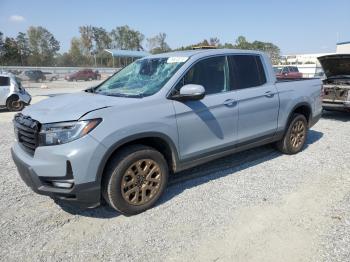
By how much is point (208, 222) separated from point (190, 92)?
4.93 ft

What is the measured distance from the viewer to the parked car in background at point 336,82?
9062mm

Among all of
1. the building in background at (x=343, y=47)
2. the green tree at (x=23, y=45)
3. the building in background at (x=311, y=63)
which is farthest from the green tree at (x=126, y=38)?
the building in background at (x=343, y=47)

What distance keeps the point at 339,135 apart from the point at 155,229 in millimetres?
5909

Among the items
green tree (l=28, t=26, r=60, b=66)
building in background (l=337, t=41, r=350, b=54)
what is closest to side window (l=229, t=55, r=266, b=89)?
building in background (l=337, t=41, r=350, b=54)

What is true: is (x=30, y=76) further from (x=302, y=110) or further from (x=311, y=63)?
(x=302, y=110)

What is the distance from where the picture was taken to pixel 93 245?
325cm

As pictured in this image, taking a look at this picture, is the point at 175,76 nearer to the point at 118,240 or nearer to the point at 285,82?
the point at 118,240

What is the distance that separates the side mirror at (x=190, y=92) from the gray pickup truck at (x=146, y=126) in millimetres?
12

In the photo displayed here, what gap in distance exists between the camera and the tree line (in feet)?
216

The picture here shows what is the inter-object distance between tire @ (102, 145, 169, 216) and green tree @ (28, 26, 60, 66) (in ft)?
244

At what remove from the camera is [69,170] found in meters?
3.30

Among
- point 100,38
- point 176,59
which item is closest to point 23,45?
point 100,38

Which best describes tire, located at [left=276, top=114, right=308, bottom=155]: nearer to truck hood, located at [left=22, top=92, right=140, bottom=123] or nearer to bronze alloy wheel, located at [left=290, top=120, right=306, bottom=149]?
bronze alloy wheel, located at [left=290, top=120, right=306, bottom=149]

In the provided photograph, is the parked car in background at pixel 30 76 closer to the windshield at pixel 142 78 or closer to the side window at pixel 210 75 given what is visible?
the windshield at pixel 142 78
